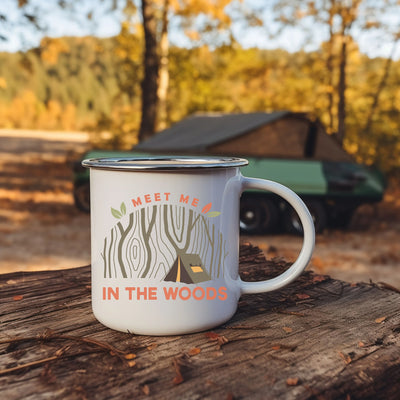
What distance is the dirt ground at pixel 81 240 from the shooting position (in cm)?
550

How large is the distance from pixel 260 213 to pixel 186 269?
6.05 meters

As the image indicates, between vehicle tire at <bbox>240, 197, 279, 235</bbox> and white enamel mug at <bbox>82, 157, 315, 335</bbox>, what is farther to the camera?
vehicle tire at <bbox>240, 197, 279, 235</bbox>

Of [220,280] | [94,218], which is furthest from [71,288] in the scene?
[220,280]

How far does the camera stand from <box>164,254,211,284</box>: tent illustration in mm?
1105

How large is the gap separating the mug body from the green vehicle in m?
5.14

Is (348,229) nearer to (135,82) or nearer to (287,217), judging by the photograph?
(287,217)

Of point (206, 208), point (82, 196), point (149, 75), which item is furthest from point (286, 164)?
point (206, 208)

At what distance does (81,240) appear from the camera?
6762mm

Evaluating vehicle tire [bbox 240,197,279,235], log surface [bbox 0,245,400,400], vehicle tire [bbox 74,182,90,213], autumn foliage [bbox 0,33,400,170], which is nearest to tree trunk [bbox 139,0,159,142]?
autumn foliage [bbox 0,33,400,170]

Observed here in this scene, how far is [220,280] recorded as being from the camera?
117cm

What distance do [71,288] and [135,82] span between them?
49.2ft

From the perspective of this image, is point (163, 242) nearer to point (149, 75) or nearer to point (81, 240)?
point (81, 240)

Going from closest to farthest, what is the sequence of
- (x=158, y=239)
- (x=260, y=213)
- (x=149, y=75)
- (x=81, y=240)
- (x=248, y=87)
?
(x=158, y=239) < (x=81, y=240) < (x=260, y=213) < (x=149, y=75) < (x=248, y=87)

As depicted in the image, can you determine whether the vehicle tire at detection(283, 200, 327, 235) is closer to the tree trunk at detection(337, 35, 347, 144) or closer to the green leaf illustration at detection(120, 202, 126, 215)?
the tree trunk at detection(337, 35, 347, 144)
